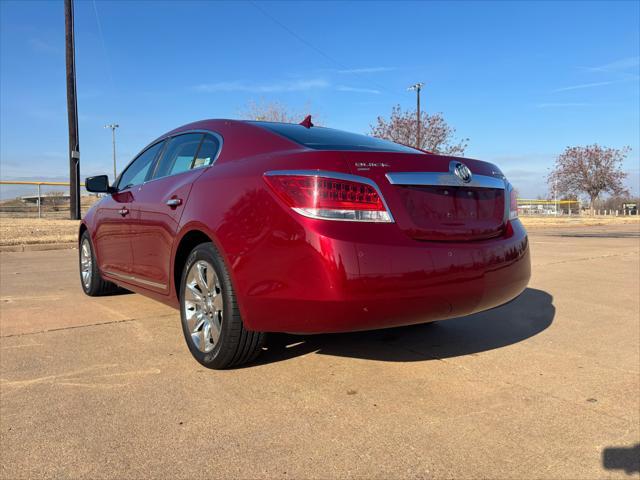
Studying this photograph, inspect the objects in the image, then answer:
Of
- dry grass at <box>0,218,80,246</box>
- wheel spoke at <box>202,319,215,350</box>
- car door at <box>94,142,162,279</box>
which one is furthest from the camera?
dry grass at <box>0,218,80,246</box>

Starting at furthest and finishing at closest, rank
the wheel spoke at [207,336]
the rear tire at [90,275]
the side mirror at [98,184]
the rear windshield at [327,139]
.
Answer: the rear tire at [90,275], the side mirror at [98,184], the wheel spoke at [207,336], the rear windshield at [327,139]

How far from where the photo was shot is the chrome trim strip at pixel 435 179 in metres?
2.61

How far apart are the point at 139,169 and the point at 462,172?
304 centimetres

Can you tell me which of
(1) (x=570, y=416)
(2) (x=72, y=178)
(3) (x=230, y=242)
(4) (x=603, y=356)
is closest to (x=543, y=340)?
(4) (x=603, y=356)

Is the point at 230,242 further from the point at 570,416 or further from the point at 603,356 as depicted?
the point at 603,356

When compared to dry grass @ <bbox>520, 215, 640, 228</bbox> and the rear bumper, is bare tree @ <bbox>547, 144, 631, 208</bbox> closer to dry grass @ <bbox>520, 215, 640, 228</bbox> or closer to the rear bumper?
dry grass @ <bbox>520, 215, 640, 228</bbox>

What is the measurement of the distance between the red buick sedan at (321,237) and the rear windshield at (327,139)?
29 millimetres

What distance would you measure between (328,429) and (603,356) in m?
2.30

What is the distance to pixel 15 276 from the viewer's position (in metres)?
6.66

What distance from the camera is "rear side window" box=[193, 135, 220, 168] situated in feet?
11.0

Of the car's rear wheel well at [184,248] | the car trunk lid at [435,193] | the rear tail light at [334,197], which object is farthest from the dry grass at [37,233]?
the car trunk lid at [435,193]

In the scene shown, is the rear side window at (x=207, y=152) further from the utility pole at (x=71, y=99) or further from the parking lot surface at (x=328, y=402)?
the utility pole at (x=71, y=99)

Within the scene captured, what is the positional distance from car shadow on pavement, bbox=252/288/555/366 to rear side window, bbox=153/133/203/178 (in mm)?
1428

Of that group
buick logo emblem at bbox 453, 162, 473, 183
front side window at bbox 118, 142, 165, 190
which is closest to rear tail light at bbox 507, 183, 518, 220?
buick logo emblem at bbox 453, 162, 473, 183
